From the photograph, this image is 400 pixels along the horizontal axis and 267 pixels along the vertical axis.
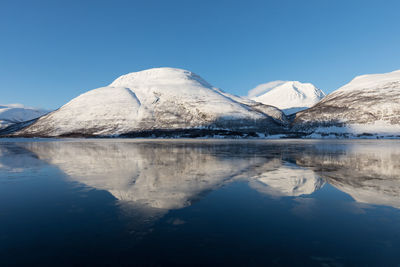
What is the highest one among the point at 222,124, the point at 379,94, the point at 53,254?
the point at 379,94

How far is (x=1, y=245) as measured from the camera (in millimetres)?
6836

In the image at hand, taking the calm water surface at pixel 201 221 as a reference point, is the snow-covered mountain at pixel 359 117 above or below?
above

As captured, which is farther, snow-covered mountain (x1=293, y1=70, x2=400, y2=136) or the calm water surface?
snow-covered mountain (x1=293, y1=70, x2=400, y2=136)

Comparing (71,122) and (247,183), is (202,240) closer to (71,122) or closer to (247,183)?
(247,183)

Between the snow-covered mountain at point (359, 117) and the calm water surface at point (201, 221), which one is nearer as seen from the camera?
the calm water surface at point (201, 221)

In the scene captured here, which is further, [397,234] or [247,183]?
[247,183]

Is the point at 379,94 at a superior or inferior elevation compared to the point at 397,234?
superior

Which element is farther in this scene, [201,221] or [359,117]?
[359,117]

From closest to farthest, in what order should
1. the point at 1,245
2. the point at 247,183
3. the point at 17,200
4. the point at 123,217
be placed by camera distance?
the point at 1,245 < the point at 123,217 < the point at 17,200 < the point at 247,183

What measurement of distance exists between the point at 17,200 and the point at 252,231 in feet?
33.9

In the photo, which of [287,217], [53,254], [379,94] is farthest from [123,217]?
[379,94]

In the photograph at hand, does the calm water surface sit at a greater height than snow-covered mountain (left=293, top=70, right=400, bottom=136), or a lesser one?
lesser

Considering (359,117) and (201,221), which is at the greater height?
(359,117)

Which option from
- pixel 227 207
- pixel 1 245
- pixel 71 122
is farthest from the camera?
pixel 71 122
